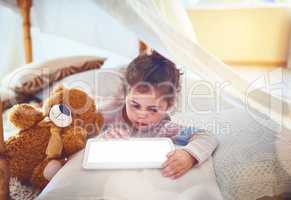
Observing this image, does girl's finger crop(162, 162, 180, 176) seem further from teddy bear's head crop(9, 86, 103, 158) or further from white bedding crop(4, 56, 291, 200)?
teddy bear's head crop(9, 86, 103, 158)

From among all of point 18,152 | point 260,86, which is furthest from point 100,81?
point 260,86

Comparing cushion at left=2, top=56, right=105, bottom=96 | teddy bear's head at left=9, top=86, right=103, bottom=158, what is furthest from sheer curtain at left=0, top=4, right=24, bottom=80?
teddy bear's head at left=9, top=86, right=103, bottom=158

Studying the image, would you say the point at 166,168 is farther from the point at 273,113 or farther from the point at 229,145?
the point at 273,113

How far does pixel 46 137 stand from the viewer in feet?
2.83

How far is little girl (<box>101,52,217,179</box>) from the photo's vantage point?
0.84 metres

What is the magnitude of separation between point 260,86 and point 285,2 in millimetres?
291

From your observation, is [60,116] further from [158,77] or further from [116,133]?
[158,77]

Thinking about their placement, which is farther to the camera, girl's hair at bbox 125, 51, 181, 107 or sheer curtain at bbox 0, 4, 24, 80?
sheer curtain at bbox 0, 4, 24, 80

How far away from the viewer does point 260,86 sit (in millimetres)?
833

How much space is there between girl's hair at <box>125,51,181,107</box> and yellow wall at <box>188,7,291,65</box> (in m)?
0.17

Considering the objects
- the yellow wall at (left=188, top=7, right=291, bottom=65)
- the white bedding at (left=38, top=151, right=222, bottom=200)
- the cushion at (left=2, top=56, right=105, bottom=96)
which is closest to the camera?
the white bedding at (left=38, top=151, right=222, bottom=200)

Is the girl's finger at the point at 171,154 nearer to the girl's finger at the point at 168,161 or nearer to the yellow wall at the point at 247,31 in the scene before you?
the girl's finger at the point at 168,161

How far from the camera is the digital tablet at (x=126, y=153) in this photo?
0.81 metres

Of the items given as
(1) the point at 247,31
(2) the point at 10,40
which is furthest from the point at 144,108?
(2) the point at 10,40
